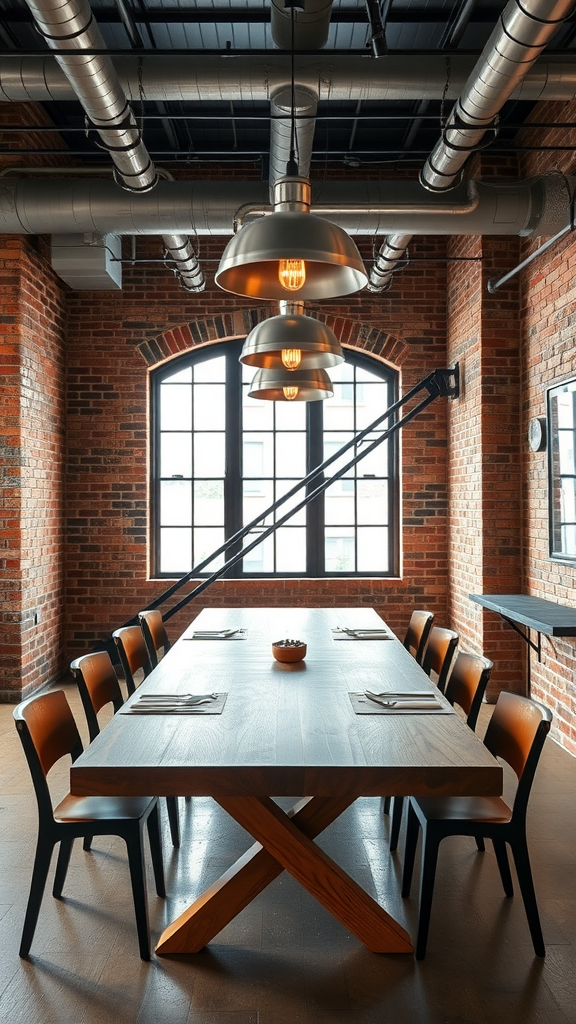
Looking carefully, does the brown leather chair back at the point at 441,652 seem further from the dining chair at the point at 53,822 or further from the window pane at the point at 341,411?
the window pane at the point at 341,411

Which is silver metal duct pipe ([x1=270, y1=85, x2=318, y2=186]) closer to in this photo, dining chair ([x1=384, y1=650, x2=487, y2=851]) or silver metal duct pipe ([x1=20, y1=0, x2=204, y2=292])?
silver metal duct pipe ([x1=20, y1=0, x2=204, y2=292])

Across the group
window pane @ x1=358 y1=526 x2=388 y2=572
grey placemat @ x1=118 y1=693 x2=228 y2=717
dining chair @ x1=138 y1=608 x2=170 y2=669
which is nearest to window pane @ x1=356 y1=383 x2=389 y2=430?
window pane @ x1=358 y1=526 x2=388 y2=572

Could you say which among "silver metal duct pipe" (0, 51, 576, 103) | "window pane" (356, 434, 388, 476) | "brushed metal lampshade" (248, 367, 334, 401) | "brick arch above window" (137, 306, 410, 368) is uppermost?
"silver metal duct pipe" (0, 51, 576, 103)

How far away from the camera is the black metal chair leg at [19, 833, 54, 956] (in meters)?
2.77

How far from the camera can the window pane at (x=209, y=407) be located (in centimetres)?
773

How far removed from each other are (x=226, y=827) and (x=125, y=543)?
3968mm

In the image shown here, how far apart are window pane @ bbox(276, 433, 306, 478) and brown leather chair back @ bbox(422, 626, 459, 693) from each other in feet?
11.7

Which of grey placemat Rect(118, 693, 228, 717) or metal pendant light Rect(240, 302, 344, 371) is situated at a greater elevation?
metal pendant light Rect(240, 302, 344, 371)

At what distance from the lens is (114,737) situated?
2580 mm

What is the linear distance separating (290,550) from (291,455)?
2.91 feet

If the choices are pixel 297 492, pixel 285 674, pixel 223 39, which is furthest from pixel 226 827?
pixel 223 39

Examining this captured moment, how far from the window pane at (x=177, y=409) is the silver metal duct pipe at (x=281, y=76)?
3488 millimetres

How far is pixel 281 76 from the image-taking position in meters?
4.27

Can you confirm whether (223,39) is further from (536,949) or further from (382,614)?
(536,949)
